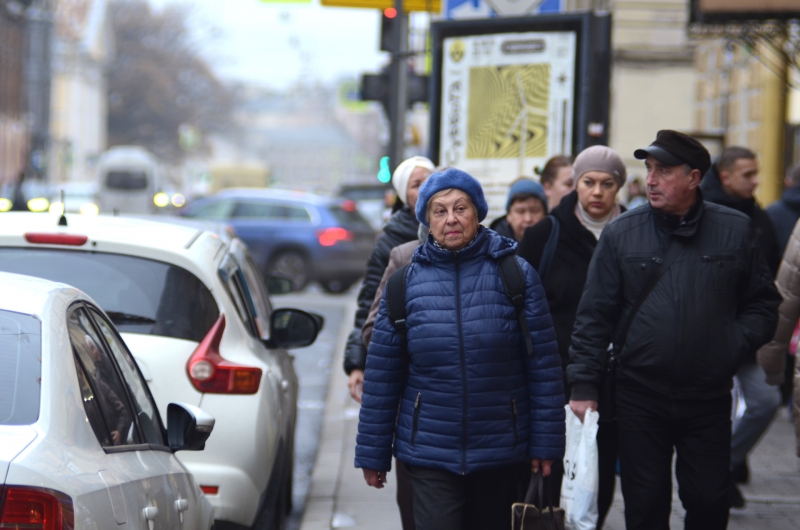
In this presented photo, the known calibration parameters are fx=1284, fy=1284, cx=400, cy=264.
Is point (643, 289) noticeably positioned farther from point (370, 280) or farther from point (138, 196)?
point (138, 196)

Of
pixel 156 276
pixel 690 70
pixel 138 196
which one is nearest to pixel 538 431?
pixel 156 276

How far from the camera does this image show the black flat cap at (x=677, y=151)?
467 cm

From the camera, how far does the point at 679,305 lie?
450 cm

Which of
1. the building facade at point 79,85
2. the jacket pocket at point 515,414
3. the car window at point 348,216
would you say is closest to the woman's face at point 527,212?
the jacket pocket at point 515,414

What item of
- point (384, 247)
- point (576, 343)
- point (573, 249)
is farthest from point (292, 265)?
point (576, 343)

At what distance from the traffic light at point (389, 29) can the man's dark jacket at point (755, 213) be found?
6.64 m

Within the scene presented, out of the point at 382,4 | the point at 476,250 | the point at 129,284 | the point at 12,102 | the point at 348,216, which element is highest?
the point at 12,102

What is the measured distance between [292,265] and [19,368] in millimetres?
Result: 19238

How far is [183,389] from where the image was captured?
4.96m

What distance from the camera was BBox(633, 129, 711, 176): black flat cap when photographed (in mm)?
4672

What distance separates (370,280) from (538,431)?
73.8 inches

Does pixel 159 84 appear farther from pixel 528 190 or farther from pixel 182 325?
pixel 182 325

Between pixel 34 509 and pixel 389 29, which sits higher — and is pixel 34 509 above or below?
below

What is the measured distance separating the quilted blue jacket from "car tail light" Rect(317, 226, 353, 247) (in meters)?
17.9
